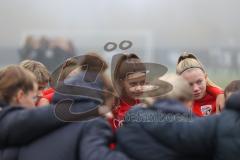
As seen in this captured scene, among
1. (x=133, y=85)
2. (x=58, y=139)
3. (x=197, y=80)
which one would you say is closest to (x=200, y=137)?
(x=58, y=139)

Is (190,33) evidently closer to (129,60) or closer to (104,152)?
(129,60)

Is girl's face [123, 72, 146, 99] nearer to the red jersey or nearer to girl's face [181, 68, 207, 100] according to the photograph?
the red jersey

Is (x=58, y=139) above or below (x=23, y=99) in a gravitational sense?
below

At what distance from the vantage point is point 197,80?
1.82 meters

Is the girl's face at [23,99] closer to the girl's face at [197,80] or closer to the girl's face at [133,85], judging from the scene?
the girl's face at [133,85]

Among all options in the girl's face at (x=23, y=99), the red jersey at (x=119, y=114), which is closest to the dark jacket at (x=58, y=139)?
the girl's face at (x=23, y=99)

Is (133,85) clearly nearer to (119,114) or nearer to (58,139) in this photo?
(119,114)

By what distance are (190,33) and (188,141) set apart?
214cm

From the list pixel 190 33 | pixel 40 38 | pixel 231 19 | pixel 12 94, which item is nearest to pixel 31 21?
pixel 40 38

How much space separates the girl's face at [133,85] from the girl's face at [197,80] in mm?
273

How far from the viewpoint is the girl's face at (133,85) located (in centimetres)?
160

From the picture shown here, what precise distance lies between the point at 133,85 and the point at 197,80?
0.34 meters

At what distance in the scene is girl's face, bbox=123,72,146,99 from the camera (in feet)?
5.25

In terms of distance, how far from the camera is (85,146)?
124 cm
